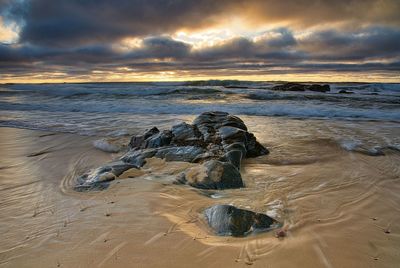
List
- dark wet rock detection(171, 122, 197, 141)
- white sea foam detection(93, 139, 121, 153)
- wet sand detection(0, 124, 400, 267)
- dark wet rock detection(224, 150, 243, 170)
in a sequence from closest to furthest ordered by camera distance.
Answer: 1. wet sand detection(0, 124, 400, 267)
2. dark wet rock detection(224, 150, 243, 170)
3. dark wet rock detection(171, 122, 197, 141)
4. white sea foam detection(93, 139, 121, 153)

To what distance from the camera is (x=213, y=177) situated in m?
3.63

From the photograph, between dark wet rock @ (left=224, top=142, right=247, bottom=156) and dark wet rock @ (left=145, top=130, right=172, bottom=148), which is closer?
dark wet rock @ (left=224, top=142, right=247, bottom=156)

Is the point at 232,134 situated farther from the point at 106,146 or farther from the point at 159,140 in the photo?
the point at 106,146

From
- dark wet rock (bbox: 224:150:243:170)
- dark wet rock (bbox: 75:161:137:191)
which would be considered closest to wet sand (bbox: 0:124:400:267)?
dark wet rock (bbox: 75:161:137:191)

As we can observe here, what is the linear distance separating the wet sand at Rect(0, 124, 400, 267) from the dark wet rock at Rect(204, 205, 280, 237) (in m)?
0.08

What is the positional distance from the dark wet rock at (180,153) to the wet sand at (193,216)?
214 mm

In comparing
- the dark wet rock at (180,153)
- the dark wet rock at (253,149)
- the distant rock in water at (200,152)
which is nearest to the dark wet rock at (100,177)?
the distant rock in water at (200,152)

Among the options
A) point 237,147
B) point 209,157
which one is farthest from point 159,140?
point 237,147

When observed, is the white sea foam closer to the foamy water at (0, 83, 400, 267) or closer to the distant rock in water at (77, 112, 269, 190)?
the foamy water at (0, 83, 400, 267)

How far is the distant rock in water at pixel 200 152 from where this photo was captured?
145 inches

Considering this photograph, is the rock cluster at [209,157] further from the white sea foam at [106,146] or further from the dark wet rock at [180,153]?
the white sea foam at [106,146]

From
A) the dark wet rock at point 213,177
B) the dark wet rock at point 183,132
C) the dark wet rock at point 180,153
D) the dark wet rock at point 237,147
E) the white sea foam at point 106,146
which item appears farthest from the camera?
the white sea foam at point 106,146

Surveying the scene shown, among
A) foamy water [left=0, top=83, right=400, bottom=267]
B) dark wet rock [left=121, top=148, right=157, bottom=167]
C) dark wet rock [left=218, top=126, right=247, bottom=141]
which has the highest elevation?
dark wet rock [left=218, top=126, right=247, bottom=141]

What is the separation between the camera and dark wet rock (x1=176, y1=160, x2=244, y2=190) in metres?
3.56
